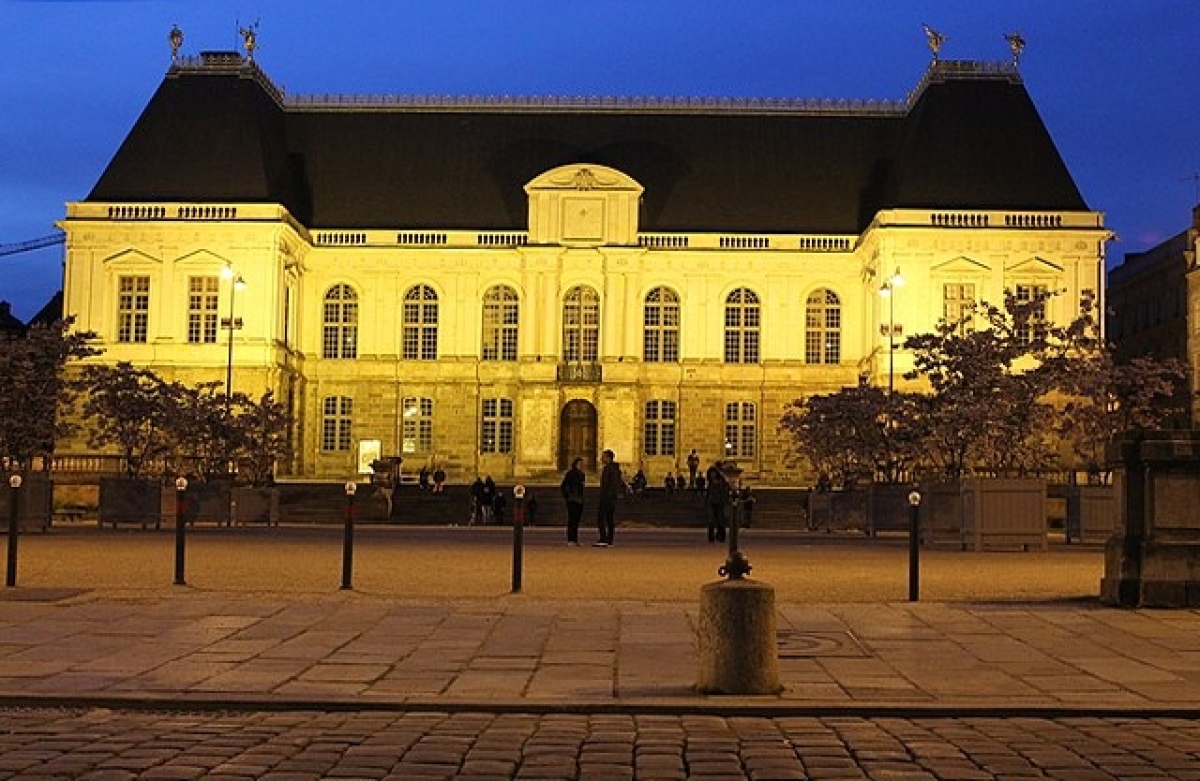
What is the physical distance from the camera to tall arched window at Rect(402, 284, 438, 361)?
71.1 m

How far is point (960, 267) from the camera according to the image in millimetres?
65500

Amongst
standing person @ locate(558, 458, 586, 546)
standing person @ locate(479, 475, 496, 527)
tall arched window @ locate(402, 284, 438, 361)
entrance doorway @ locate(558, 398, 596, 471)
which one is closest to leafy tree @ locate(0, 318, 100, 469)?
standing person @ locate(479, 475, 496, 527)

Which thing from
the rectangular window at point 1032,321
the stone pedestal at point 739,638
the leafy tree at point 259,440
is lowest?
the stone pedestal at point 739,638

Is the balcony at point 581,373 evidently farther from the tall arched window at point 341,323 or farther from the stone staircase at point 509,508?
the stone staircase at point 509,508

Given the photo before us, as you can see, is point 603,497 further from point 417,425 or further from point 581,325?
point 417,425

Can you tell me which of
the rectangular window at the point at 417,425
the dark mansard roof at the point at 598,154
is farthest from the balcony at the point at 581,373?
the dark mansard roof at the point at 598,154

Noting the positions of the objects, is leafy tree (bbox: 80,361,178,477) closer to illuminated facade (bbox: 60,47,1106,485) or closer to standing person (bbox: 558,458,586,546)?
illuminated facade (bbox: 60,47,1106,485)

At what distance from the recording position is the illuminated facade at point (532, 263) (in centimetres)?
6694

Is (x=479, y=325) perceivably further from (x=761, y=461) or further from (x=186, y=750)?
(x=186, y=750)

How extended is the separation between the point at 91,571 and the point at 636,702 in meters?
12.1

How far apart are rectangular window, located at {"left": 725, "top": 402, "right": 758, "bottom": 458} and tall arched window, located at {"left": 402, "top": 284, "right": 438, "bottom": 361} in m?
12.6

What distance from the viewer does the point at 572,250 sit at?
69.5m

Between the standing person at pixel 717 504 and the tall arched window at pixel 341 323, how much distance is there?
126 feet

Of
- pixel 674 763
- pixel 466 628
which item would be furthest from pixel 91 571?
pixel 674 763
